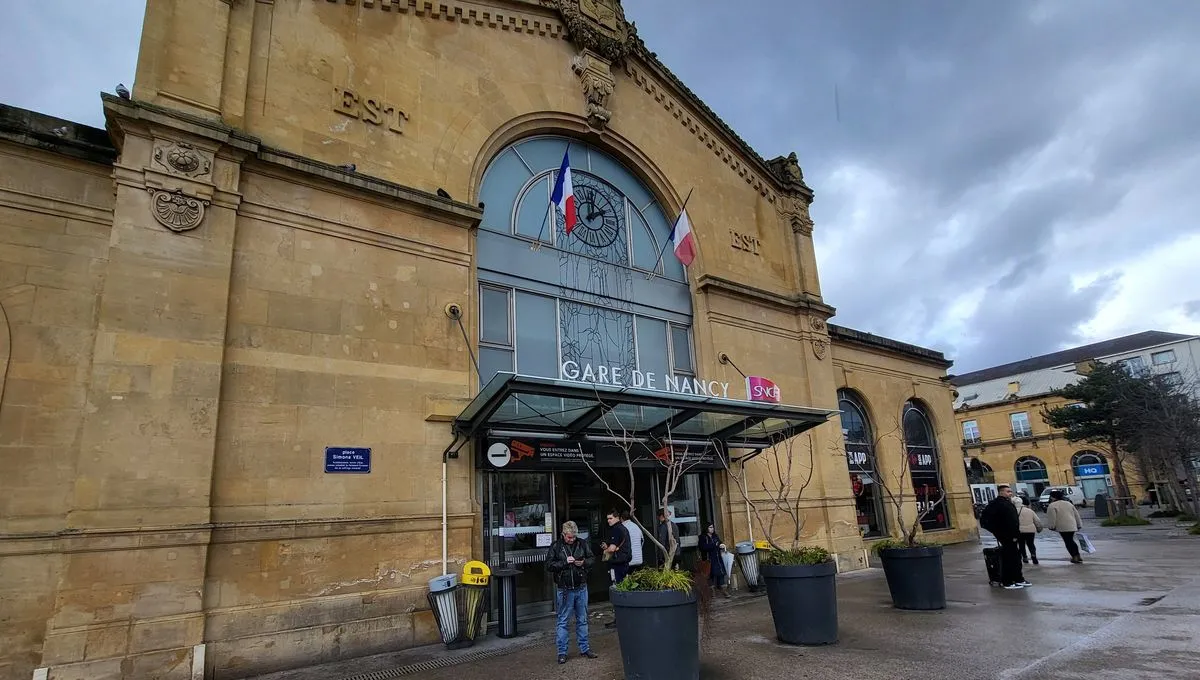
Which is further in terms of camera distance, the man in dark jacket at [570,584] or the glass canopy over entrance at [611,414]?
the glass canopy over entrance at [611,414]

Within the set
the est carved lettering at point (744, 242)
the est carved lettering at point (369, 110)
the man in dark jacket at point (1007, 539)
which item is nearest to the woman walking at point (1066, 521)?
the man in dark jacket at point (1007, 539)

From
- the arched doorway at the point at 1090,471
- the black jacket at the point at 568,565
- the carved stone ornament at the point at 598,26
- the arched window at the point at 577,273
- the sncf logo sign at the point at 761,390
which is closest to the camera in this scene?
the black jacket at the point at 568,565

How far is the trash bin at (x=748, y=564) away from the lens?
1430 centimetres

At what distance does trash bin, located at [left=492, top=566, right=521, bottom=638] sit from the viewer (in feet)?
33.3

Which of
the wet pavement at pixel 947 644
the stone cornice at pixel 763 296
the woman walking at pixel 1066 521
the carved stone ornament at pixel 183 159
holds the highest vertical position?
the stone cornice at pixel 763 296

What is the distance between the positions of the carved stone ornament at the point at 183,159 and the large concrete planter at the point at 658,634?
334 inches

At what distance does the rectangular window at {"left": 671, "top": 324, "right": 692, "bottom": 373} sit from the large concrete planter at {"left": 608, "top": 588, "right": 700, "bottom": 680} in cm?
928

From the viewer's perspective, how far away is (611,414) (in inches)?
460

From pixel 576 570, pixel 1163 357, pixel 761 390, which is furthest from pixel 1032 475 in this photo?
pixel 576 570

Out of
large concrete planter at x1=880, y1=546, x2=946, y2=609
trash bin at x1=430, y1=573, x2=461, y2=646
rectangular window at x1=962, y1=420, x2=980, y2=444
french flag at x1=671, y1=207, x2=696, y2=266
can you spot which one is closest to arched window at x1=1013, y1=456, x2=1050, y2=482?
rectangular window at x1=962, y1=420, x2=980, y2=444

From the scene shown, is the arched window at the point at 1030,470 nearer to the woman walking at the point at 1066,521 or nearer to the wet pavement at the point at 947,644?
the woman walking at the point at 1066,521

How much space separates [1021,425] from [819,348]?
173ft

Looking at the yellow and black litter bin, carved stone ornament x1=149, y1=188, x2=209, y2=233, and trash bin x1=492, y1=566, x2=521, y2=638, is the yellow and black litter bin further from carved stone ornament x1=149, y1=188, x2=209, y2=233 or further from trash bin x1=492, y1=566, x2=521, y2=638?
carved stone ornament x1=149, y1=188, x2=209, y2=233

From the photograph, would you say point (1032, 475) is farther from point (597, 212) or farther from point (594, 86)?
point (594, 86)
